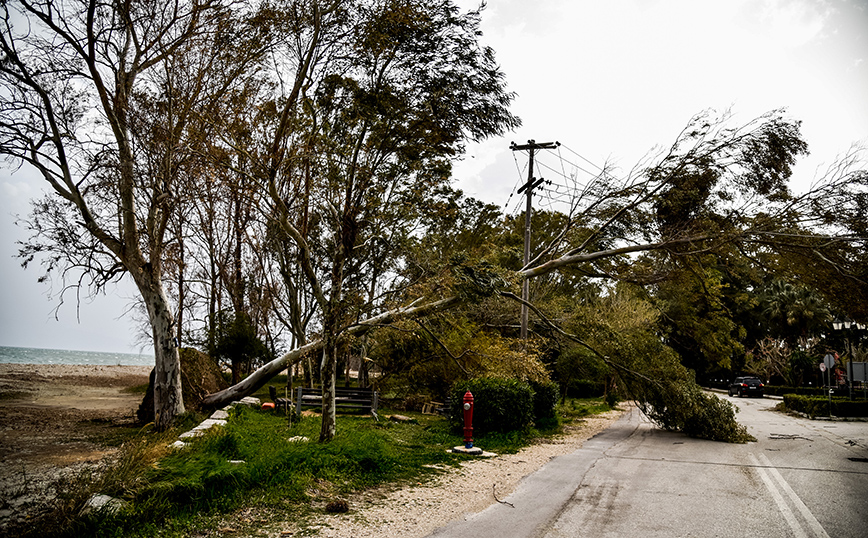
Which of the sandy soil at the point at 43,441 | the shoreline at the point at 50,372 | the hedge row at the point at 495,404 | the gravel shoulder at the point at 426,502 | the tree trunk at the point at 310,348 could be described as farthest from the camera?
the shoreline at the point at 50,372

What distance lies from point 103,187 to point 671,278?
51.4 ft

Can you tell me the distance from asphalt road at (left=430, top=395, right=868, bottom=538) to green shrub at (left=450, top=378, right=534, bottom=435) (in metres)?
1.84

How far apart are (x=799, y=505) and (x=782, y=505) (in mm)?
192

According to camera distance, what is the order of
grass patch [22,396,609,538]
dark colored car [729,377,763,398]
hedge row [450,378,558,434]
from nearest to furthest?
grass patch [22,396,609,538]
hedge row [450,378,558,434]
dark colored car [729,377,763,398]

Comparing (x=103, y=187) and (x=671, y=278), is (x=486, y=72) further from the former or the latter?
(x=103, y=187)

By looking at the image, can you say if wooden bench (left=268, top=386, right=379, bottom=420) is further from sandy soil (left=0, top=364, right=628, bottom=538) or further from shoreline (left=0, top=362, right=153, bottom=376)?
shoreline (left=0, top=362, right=153, bottom=376)

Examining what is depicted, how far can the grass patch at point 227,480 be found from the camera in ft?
15.6

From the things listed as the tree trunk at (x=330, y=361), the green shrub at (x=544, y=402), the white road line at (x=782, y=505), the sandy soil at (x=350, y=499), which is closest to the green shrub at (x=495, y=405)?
the sandy soil at (x=350, y=499)

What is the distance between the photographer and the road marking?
534 cm

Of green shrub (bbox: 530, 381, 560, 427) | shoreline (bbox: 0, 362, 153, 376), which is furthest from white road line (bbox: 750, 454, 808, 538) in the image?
shoreline (bbox: 0, 362, 153, 376)

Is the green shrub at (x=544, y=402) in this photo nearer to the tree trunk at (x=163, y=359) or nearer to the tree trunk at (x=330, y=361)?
the tree trunk at (x=330, y=361)

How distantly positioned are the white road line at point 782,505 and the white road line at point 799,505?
102mm

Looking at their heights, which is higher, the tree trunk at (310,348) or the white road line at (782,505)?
the tree trunk at (310,348)

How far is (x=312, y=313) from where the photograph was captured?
786 inches
